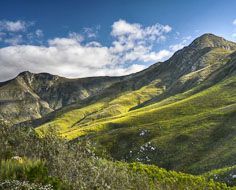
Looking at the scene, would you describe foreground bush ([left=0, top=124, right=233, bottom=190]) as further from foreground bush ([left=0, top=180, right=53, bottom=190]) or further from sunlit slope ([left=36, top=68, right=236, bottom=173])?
sunlit slope ([left=36, top=68, right=236, bottom=173])

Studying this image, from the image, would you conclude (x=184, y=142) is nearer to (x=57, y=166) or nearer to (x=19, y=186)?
(x=57, y=166)

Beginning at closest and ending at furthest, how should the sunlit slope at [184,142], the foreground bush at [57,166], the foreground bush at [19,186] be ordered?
the foreground bush at [19,186], the foreground bush at [57,166], the sunlit slope at [184,142]

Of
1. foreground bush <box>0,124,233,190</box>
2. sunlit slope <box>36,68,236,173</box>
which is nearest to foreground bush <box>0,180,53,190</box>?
foreground bush <box>0,124,233,190</box>

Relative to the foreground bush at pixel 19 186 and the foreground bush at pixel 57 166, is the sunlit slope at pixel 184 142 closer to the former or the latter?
the foreground bush at pixel 57 166

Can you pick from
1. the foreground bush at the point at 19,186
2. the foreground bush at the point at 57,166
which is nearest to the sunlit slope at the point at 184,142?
the foreground bush at the point at 57,166

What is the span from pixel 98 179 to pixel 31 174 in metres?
1.81

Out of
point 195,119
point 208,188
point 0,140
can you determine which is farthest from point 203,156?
point 0,140

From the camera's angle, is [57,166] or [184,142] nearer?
[57,166]

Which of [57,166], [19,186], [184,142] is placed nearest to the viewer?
[19,186]

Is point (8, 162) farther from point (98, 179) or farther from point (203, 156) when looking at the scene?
point (203, 156)

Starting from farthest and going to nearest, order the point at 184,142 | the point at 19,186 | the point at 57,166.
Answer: the point at 184,142 → the point at 57,166 → the point at 19,186

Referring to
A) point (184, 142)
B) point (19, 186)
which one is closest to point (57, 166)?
point (19, 186)

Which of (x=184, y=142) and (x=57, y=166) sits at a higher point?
(x=57, y=166)

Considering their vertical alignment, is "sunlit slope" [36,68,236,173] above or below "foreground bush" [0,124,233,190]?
below
